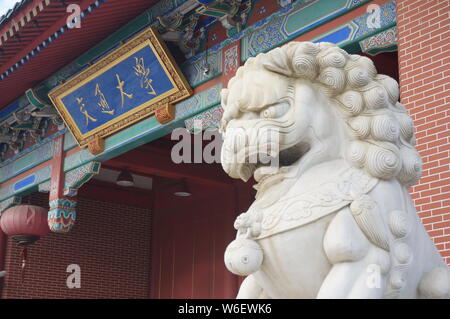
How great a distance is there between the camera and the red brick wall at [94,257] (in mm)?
8242

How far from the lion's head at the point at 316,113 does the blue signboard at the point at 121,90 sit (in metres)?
3.41

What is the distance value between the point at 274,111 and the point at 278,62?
5.7 inches

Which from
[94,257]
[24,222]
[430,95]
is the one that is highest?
[24,222]

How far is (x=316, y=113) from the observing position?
189 cm

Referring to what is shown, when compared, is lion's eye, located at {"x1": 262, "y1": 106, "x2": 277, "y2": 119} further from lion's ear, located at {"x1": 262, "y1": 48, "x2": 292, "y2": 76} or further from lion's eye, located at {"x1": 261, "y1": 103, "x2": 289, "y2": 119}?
lion's ear, located at {"x1": 262, "y1": 48, "x2": 292, "y2": 76}

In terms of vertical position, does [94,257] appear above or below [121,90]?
below

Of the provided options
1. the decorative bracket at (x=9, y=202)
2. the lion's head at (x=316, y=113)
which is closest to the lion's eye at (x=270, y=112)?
the lion's head at (x=316, y=113)

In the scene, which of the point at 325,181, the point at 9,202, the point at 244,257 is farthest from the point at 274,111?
the point at 9,202

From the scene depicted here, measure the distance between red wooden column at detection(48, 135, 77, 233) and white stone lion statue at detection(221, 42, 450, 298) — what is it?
5307mm

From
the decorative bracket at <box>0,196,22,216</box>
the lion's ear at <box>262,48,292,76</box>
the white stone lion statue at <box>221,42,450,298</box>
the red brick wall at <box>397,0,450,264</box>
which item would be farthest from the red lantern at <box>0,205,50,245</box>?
the lion's ear at <box>262,48,292,76</box>

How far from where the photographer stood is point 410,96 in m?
3.57

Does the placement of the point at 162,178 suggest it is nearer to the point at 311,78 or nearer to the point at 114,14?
the point at 114,14

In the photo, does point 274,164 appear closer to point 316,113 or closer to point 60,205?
point 316,113
